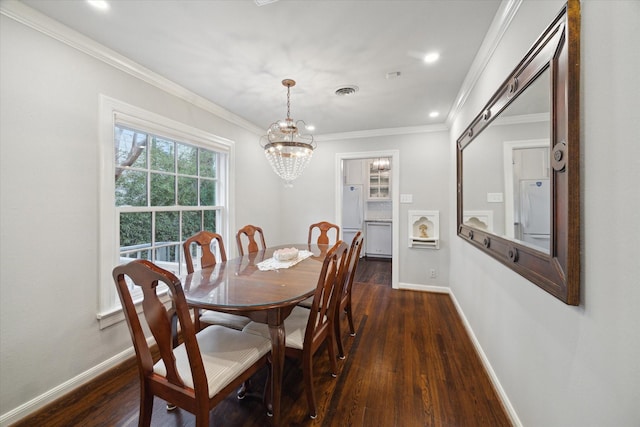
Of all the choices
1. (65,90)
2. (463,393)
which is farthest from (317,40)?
(463,393)

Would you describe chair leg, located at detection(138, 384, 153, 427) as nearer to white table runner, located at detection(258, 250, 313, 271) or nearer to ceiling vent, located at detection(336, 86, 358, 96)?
white table runner, located at detection(258, 250, 313, 271)

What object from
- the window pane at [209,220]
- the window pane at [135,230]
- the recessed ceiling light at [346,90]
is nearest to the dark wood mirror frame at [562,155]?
the recessed ceiling light at [346,90]

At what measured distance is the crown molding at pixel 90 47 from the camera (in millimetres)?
1514

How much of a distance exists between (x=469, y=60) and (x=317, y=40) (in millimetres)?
1305

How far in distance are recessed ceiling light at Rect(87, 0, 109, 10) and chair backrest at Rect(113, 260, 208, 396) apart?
1.63 meters

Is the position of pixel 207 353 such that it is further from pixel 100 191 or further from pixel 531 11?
pixel 531 11

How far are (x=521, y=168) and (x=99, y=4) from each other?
2638 mm

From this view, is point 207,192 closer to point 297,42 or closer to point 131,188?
point 131,188

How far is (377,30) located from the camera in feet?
5.73

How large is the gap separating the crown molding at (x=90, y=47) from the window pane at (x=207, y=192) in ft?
2.91

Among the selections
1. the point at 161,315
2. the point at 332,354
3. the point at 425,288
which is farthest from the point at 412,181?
the point at 161,315

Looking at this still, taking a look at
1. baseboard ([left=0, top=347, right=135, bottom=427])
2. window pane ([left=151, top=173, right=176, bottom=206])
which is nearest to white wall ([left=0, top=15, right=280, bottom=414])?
baseboard ([left=0, top=347, right=135, bottom=427])

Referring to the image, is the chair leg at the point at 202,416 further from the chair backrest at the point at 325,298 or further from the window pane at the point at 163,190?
the window pane at the point at 163,190

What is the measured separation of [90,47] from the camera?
1845mm
